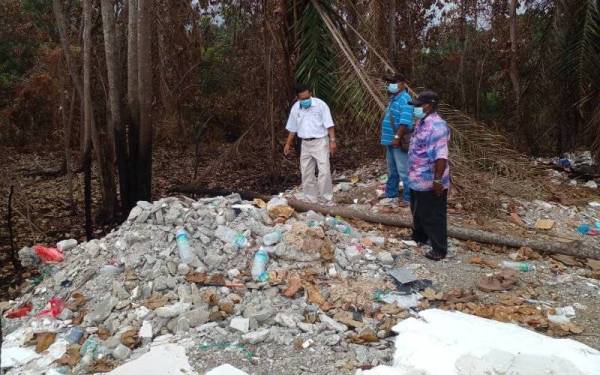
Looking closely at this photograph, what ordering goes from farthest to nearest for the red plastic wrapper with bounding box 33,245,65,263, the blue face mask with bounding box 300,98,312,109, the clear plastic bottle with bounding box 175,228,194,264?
the blue face mask with bounding box 300,98,312,109, the red plastic wrapper with bounding box 33,245,65,263, the clear plastic bottle with bounding box 175,228,194,264

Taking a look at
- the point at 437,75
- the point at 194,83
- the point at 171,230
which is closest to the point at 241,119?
the point at 194,83

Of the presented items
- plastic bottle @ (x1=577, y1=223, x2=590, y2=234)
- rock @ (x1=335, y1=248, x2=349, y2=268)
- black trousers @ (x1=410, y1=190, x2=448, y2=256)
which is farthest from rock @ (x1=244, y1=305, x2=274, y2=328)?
plastic bottle @ (x1=577, y1=223, x2=590, y2=234)

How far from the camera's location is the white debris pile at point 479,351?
9.69 feet

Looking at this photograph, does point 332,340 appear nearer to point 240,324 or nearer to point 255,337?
point 255,337

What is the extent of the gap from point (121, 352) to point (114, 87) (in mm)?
4505

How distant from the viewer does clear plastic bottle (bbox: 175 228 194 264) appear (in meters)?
4.35

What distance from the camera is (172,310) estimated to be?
12.4 feet

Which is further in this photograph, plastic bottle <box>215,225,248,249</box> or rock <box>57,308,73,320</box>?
plastic bottle <box>215,225,248,249</box>

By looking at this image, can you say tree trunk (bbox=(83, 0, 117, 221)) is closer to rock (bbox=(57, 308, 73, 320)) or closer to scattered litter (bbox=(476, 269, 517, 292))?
rock (bbox=(57, 308, 73, 320))

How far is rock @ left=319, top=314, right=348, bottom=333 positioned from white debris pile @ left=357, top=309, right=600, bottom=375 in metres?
0.36

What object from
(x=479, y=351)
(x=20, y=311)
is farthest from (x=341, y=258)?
(x=20, y=311)

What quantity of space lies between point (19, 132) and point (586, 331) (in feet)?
43.5

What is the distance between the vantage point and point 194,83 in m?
12.9

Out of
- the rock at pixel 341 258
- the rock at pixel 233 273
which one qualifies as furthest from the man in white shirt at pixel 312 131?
the rock at pixel 233 273
